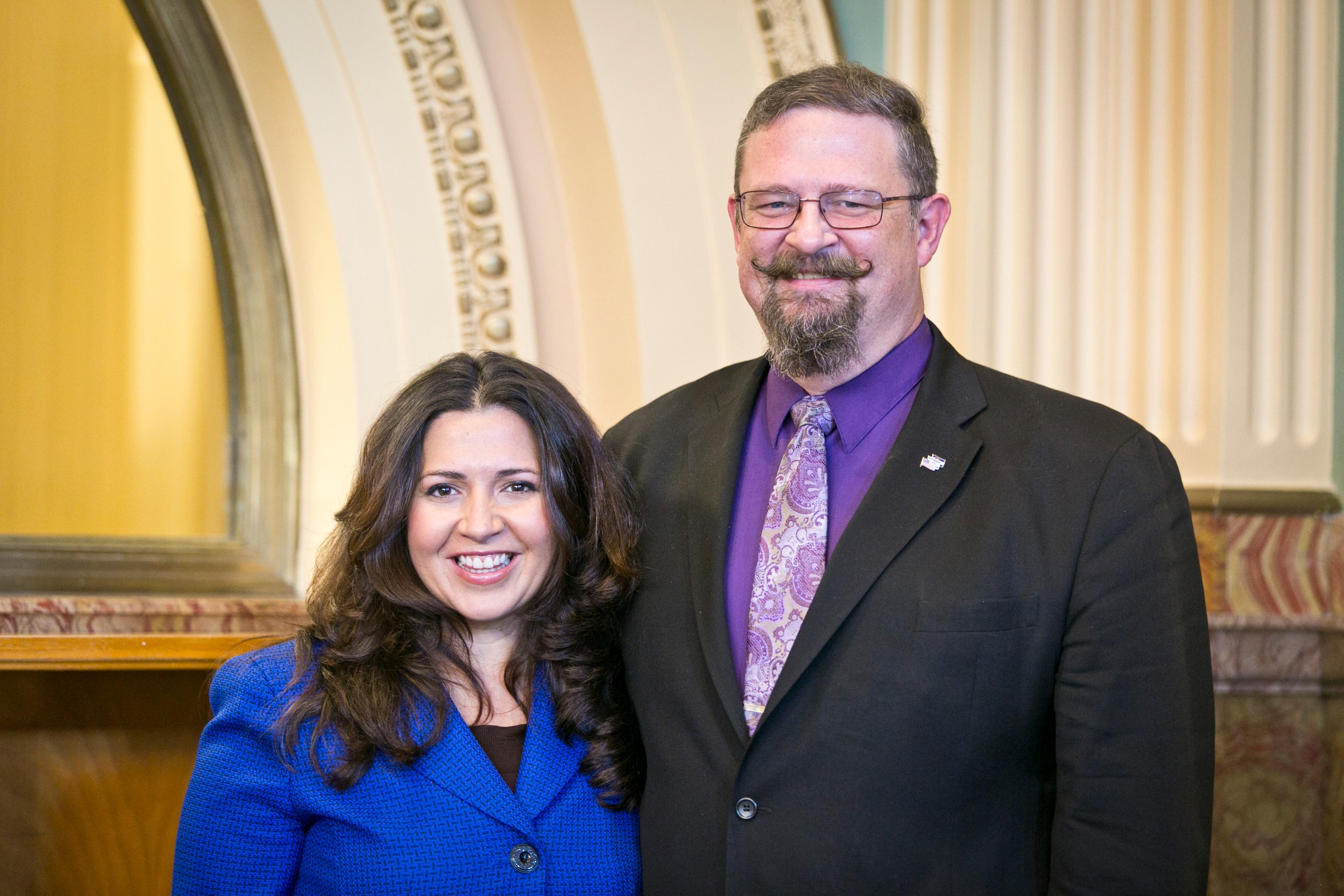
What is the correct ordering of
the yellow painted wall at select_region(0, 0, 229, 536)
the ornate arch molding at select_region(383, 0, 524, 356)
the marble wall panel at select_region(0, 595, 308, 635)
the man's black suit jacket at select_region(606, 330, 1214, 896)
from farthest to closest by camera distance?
the ornate arch molding at select_region(383, 0, 524, 356) → the yellow painted wall at select_region(0, 0, 229, 536) → the marble wall panel at select_region(0, 595, 308, 635) → the man's black suit jacket at select_region(606, 330, 1214, 896)

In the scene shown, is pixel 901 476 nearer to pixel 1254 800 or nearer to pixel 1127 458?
pixel 1127 458

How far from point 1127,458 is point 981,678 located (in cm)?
39

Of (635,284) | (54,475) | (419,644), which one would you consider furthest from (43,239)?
(419,644)

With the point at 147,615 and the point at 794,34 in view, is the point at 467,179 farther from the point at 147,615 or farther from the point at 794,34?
the point at 147,615

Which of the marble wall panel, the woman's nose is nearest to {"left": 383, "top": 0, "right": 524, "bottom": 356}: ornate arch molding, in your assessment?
the marble wall panel

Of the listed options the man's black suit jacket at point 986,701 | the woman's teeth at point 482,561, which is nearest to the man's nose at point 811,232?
the man's black suit jacket at point 986,701

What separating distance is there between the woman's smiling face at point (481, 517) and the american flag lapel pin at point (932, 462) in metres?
0.64

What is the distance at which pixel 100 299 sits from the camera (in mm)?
3322

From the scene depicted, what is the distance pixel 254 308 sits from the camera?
3.41 m

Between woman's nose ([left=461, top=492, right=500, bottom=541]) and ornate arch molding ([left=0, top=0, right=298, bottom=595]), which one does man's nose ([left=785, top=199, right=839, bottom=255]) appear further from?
ornate arch molding ([left=0, top=0, right=298, bottom=595])

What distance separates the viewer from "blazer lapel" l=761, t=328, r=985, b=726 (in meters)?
1.73

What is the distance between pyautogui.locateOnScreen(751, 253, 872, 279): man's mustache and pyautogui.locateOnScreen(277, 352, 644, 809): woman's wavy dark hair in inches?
18.0

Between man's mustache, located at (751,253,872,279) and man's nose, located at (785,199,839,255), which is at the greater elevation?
man's nose, located at (785,199,839,255)

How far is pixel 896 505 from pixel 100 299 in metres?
2.57
